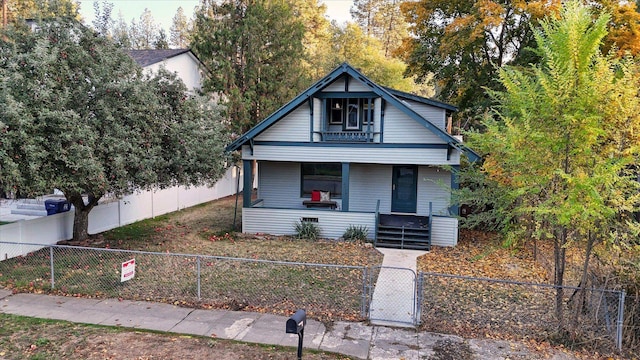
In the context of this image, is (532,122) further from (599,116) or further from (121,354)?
(121,354)

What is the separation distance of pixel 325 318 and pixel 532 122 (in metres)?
5.12

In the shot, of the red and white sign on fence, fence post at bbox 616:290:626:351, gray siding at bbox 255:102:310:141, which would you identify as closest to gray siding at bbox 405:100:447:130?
gray siding at bbox 255:102:310:141

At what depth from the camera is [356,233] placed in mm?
14938

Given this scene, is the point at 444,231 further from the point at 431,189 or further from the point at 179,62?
the point at 179,62

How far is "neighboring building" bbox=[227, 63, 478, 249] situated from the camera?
14.6m

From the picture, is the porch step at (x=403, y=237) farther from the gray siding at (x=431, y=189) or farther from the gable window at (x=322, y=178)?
the gable window at (x=322, y=178)

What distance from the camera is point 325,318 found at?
8.12m

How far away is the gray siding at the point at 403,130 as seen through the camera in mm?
14672

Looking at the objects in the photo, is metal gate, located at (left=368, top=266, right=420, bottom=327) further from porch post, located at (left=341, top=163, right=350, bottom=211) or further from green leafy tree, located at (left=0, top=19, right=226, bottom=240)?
green leafy tree, located at (left=0, top=19, right=226, bottom=240)

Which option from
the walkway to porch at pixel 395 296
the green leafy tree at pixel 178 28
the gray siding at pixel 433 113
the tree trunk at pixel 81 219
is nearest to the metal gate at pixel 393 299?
the walkway to porch at pixel 395 296

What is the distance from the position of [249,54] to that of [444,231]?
14.6 meters

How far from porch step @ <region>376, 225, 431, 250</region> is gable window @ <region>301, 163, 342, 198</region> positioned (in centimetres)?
337

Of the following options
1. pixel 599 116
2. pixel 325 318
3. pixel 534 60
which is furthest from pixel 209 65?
pixel 599 116

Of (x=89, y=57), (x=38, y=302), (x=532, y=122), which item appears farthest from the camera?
(x=89, y=57)
